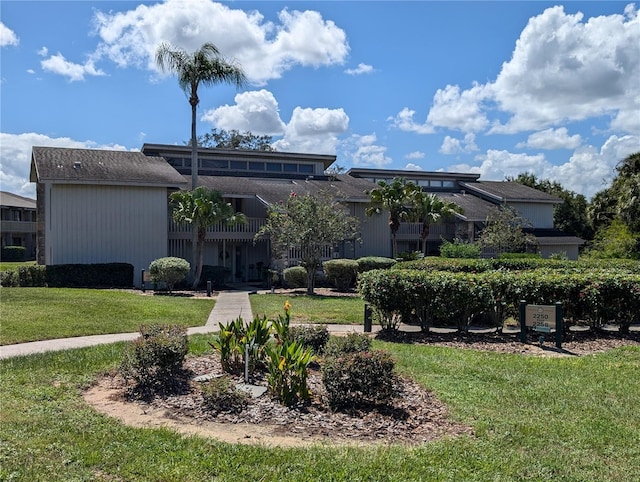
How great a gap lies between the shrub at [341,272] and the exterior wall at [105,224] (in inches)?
314

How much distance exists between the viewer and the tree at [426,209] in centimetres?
2948

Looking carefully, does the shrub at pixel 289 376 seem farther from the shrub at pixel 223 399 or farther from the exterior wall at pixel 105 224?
the exterior wall at pixel 105 224

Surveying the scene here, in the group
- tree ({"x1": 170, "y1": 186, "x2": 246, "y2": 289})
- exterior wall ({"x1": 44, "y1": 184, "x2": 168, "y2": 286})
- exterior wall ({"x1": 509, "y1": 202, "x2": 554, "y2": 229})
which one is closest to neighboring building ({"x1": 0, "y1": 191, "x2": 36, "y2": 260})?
exterior wall ({"x1": 44, "y1": 184, "x2": 168, "y2": 286})

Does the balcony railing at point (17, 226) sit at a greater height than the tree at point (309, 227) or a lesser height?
greater

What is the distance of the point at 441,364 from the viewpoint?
8.83 m

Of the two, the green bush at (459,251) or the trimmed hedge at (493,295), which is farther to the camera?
the green bush at (459,251)

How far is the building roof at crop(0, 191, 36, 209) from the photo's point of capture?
162 feet

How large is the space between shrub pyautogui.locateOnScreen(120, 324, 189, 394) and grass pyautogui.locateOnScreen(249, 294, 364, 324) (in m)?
6.91

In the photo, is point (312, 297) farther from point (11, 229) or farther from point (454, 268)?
point (11, 229)

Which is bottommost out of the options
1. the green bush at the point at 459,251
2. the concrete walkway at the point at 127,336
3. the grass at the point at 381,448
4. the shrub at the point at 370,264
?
the grass at the point at 381,448

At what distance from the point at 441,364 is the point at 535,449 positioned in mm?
3712

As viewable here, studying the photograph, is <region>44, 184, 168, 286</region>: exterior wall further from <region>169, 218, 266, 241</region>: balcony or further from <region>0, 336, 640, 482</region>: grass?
<region>0, 336, 640, 482</region>: grass

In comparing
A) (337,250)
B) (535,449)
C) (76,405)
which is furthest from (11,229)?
(535,449)

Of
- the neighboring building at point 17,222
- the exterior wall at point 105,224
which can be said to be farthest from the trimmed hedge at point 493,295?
the neighboring building at point 17,222
